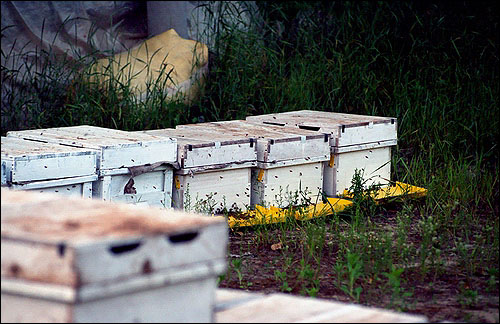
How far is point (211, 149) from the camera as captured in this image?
4.86 meters

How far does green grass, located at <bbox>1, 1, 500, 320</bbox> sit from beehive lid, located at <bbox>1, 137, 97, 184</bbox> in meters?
1.05

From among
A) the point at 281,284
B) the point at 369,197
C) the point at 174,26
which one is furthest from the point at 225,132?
the point at 174,26

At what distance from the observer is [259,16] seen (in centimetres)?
827

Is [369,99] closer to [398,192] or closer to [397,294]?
[398,192]

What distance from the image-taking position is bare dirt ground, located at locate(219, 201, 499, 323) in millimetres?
3521

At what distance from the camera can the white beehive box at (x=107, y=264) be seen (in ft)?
5.95

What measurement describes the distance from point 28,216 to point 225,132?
10.6ft

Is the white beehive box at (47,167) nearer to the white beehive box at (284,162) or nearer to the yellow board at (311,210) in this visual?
the yellow board at (311,210)

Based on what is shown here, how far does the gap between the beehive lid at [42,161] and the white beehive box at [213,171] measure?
636mm

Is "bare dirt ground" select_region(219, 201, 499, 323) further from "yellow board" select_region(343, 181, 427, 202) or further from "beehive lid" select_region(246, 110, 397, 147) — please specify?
"beehive lid" select_region(246, 110, 397, 147)

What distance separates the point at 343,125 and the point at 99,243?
12.4 ft

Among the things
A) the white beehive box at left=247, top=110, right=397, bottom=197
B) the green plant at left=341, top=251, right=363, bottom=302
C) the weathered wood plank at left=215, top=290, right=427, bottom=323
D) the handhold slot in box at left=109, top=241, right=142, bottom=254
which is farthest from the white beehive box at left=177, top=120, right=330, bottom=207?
the handhold slot in box at left=109, top=241, right=142, bottom=254

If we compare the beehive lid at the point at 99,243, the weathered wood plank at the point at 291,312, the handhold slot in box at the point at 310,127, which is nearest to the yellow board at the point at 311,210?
the handhold slot in box at the point at 310,127

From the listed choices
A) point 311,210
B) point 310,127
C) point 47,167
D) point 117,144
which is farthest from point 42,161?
point 310,127
